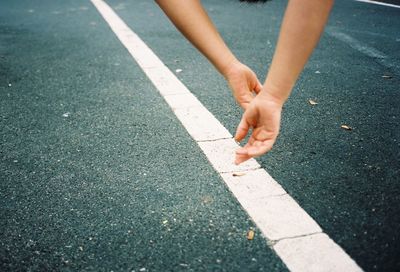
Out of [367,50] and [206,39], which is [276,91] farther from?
[367,50]

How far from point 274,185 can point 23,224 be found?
126 centimetres

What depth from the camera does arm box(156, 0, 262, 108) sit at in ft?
5.56

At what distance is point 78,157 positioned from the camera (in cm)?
233

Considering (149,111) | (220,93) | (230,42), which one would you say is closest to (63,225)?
(149,111)

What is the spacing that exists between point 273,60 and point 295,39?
13 cm

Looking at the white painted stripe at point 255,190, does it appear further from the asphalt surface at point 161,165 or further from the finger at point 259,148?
the finger at point 259,148

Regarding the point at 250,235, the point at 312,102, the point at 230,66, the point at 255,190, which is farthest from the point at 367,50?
the point at 250,235

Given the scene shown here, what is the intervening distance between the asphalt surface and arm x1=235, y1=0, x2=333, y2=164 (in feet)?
1.49

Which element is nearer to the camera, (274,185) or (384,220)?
(384,220)

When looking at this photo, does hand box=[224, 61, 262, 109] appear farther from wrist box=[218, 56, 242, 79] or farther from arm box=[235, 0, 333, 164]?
arm box=[235, 0, 333, 164]

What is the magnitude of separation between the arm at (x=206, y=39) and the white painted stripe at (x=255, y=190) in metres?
0.50

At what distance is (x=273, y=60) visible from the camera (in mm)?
1529

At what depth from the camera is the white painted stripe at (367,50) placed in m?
3.98

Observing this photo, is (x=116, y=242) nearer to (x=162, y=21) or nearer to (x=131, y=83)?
(x=131, y=83)
